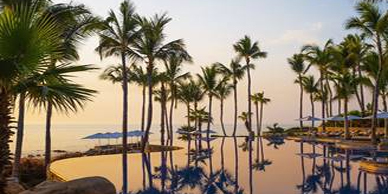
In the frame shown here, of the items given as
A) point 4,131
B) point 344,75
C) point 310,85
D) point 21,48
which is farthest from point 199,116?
point 21,48

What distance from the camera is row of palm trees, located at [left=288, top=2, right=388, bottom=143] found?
23.2 metres

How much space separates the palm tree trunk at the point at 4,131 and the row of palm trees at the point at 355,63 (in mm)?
19950

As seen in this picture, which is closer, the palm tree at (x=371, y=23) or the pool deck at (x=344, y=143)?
the palm tree at (x=371, y=23)

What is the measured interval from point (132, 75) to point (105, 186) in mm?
27332

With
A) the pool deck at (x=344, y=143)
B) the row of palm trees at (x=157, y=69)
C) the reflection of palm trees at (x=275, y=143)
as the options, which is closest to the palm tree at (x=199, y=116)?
the row of palm trees at (x=157, y=69)

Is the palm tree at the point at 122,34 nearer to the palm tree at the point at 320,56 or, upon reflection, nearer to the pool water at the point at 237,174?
the pool water at the point at 237,174

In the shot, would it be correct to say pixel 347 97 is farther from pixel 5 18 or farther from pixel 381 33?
pixel 5 18

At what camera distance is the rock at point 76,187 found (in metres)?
8.05

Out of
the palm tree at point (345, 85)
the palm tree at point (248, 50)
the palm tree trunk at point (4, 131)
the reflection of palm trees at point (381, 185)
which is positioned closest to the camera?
the palm tree trunk at point (4, 131)

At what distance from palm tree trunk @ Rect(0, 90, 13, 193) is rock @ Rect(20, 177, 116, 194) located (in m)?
1.03

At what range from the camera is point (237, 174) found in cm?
1702

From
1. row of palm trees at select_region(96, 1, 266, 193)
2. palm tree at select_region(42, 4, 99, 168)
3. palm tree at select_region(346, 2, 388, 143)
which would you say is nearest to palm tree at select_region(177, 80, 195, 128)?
row of palm trees at select_region(96, 1, 266, 193)

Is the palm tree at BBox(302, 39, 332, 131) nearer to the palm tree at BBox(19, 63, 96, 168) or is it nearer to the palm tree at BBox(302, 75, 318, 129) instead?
the palm tree at BBox(302, 75, 318, 129)

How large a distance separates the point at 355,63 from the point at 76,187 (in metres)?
30.9
